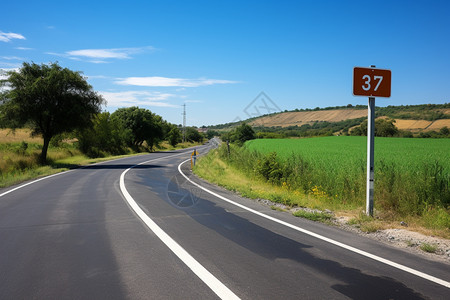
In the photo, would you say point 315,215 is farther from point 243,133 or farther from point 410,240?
point 243,133

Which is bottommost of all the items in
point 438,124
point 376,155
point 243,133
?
point 376,155

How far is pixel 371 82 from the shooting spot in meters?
7.81

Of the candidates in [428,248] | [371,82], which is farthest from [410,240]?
[371,82]

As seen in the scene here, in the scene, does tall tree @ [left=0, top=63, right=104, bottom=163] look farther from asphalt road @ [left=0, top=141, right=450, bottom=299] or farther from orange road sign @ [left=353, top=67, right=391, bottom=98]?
orange road sign @ [left=353, top=67, right=391, bottom=98]

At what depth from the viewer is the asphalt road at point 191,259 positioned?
3887mm

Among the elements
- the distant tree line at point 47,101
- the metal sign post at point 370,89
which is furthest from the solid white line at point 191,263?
the distant tree line at point 47,101

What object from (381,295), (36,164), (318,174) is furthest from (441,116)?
(381,295)

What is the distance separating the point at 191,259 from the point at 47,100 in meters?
25.5

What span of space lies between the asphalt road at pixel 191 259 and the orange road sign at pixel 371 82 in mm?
3261

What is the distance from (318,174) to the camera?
13250mm

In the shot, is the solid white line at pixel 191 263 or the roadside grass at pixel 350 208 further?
the roadside grass at pixel 350 208

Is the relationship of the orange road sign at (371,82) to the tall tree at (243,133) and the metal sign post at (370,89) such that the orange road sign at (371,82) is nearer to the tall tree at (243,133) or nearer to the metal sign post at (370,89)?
the metal sign post at (370,89)

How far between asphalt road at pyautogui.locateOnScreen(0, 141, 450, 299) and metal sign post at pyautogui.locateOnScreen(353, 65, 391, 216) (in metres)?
1.65

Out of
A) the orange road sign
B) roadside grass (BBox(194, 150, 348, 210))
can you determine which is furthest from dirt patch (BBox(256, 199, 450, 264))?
the orange road sign
